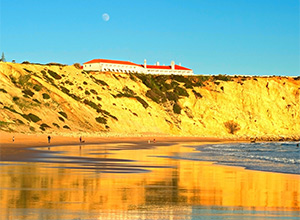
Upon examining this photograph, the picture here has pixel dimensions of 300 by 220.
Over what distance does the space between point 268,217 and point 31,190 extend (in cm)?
691

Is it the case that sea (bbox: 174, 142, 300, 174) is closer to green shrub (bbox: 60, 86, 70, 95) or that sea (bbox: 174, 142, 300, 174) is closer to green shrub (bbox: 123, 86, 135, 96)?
green shrub (bbox: 60, 86, 70, 95)

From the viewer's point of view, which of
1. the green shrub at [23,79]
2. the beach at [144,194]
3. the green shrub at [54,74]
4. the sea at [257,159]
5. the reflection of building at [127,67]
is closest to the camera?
the beach at [144,194]

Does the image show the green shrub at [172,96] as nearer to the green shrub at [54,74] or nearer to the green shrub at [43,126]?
the green shrub at [54,74]

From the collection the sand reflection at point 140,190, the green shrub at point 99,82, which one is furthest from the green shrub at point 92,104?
the sand reflection at point 140,190

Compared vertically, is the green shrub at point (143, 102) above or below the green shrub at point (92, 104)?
above

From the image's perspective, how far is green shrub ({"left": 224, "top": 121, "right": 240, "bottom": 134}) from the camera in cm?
9356

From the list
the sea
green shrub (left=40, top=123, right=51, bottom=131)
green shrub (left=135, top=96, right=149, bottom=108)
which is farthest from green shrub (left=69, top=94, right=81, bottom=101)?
the sea

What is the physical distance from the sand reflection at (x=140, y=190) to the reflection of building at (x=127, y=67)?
90.6m

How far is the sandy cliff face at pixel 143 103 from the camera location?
2618 inches

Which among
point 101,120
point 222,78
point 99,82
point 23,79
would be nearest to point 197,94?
point 222,78

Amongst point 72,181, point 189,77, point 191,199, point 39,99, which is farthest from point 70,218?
point 189,77

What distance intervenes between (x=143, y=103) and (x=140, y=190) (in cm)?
7199

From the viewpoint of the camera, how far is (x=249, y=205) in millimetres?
12391

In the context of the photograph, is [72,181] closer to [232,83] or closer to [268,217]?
[268,217]
